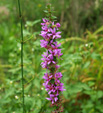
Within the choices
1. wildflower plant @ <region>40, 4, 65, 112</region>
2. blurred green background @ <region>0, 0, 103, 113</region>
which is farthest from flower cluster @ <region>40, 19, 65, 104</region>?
blurred green background @ <region>0, 0, 103, 113</region>

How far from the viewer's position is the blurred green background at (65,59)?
2.16 meters

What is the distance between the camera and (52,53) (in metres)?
1.43

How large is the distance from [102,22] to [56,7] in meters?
1.36

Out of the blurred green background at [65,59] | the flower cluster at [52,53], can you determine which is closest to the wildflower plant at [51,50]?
the flower cluster at [52,53]

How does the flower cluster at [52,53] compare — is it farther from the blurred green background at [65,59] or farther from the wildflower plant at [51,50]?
the blurred green background at [65,59]

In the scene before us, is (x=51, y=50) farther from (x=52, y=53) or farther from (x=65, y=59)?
(x=65, y=59)

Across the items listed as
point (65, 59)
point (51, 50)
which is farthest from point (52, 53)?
point (65, 59)

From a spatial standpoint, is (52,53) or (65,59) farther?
(65,59)

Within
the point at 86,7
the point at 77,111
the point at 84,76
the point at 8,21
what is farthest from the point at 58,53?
the point at 8,21

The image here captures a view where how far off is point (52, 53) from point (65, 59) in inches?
32.6

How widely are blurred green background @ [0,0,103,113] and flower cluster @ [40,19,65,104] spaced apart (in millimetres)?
268

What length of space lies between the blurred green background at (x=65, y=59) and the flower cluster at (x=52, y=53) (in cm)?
27

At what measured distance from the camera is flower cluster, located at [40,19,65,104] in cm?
140

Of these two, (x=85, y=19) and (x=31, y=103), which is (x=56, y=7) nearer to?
(x=85, y=19)
